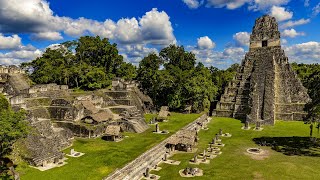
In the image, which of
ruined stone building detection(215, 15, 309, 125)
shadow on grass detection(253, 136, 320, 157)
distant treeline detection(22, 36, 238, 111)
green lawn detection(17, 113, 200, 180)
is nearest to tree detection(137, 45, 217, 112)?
distant treeline detection(22, 36, 238, 111)

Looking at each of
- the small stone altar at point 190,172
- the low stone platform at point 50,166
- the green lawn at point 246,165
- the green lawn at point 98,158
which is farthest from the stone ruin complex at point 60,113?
the small stone altar at point 190,172

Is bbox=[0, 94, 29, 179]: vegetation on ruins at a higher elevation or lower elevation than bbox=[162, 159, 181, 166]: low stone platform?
higher

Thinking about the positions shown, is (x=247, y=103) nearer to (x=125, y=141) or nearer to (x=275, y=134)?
(x=275, y=134)

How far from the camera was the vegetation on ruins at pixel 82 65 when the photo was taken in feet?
195

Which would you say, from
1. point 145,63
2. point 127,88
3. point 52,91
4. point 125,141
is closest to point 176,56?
point 145,63

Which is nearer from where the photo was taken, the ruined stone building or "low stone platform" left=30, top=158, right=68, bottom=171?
"low stone platform" left=30, top=158, right=68, bottom=171

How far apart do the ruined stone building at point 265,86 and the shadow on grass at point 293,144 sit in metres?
9.50

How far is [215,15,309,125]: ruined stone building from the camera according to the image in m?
48.2

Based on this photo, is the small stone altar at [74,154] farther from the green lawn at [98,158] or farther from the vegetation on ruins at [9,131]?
the vegetation on ruins at [9,131]

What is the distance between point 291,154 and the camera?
30156 mm

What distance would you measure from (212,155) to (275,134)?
539 inches

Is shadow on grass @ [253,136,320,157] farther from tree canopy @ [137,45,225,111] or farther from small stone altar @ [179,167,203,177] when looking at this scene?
tree canopy @ [137,45,225,111]

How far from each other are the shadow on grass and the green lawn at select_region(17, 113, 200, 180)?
12977 mm

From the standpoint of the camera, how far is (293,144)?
33.7m
